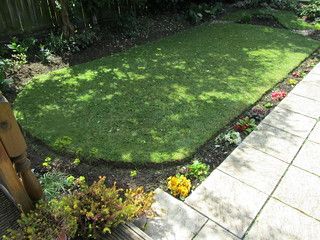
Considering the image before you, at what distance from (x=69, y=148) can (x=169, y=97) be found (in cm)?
231

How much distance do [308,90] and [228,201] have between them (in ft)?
12.4

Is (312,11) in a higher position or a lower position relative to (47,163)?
higher

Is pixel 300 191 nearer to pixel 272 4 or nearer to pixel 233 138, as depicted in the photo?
pixel 233 138

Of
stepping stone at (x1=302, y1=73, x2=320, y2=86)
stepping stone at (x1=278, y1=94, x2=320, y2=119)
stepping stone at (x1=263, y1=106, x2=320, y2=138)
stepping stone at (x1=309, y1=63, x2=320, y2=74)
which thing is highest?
stepping stone at (x1=309, y1=63, x2=320, y2=74)

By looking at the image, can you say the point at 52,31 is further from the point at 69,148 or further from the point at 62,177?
the point at 62,177

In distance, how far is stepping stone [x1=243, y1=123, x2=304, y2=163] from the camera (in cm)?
463

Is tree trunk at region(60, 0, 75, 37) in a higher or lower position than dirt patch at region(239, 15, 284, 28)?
higher

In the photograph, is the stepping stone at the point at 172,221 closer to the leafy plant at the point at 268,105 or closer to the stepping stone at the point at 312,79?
the leafy plant at the point at 268,105

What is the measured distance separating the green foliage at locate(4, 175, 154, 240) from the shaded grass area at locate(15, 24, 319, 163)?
3.92 feet

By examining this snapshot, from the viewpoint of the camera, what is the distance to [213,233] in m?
3.43

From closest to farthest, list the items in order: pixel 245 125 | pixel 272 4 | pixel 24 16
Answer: pixel 245 125
pixel 24 16
pixel 272 4

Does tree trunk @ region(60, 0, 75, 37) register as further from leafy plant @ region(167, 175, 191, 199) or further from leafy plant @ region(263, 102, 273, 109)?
→ leafy plant @ region(167, 175, 191, 199)

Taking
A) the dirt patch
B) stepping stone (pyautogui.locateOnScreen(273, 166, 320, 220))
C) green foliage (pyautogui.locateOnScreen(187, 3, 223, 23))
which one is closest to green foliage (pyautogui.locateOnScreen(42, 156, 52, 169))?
stepping stone (pyautogui.locateOnScreen(273, 166, 320, 220))

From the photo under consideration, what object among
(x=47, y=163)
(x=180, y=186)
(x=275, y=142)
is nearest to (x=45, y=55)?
(x=47, y=163)
